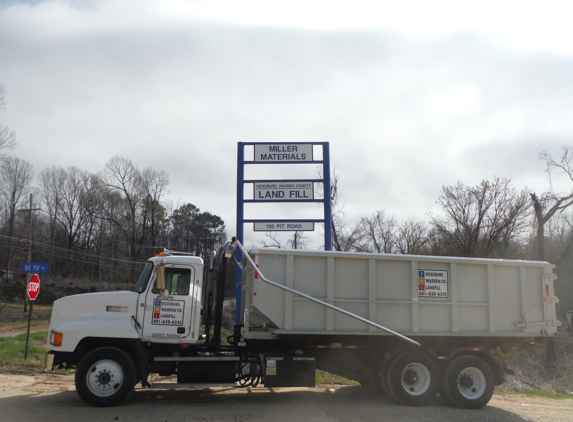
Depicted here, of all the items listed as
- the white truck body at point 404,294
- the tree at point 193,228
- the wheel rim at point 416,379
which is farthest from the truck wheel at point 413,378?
the tree at point 193,228

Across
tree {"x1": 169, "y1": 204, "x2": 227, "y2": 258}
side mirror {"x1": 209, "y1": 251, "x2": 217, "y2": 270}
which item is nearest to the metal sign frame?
side mirror {"x1": 209, "y1": 251, "x2": 217, "y2": 270}

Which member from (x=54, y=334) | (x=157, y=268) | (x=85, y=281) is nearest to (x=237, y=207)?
(x=157, y=268)

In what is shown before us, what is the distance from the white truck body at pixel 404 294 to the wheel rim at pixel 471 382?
2.53 feet

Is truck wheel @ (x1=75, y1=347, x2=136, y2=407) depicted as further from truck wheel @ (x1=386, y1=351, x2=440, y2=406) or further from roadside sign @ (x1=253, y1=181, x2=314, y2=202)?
roadside sign @ (x1=253, y1=181, x2=314, y2=202)

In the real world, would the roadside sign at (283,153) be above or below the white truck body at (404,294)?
above

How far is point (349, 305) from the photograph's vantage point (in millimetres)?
8883

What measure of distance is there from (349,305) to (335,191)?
17.9 m

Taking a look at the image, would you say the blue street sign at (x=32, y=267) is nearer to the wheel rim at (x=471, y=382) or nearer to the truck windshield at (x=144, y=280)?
the truck windshield at (x=144, y=280)

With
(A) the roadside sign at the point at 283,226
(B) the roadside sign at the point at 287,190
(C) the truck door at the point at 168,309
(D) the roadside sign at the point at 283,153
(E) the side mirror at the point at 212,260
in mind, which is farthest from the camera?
(D) the roadside sign at the point at 283,153

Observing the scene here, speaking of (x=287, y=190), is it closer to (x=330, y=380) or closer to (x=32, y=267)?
(x=330, y=380)

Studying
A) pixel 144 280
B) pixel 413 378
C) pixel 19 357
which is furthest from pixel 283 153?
pixel 19 357

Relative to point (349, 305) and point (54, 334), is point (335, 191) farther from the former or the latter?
point (54, 334)

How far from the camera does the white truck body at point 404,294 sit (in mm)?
8766

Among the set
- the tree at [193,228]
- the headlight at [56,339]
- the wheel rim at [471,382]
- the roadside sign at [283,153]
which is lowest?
the wheel rim at [471,382]
